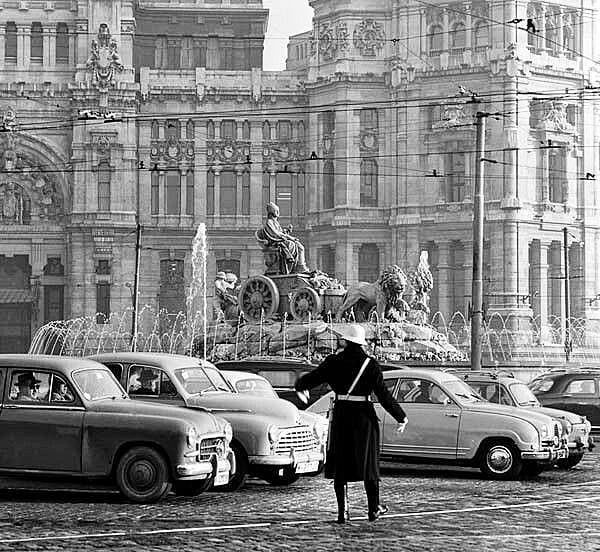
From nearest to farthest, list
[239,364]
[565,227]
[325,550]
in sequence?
[325,550] → [239,364] → [565,227]

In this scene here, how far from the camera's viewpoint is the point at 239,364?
104 feet

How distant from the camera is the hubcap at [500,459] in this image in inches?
889

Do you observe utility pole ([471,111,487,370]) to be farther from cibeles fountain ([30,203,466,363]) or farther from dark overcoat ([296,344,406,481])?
dark overcoat ([296,344,406,481])

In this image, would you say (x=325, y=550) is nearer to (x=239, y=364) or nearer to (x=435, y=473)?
(x=435, y=473)

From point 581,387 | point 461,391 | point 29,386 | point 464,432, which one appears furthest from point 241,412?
point 581,387

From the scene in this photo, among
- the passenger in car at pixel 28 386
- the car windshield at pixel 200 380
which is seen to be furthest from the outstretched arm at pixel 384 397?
the car windshield at pixel 200 380

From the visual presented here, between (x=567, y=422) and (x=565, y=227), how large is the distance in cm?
5472

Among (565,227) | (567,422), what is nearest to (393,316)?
(567,422)

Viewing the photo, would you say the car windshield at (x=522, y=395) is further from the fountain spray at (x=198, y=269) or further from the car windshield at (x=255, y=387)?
the fountain spray at (x=198, y=269)

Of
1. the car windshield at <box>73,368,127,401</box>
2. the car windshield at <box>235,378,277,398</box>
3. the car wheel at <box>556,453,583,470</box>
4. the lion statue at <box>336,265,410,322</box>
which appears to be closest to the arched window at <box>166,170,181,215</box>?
the lion statue at <box>336,265,410,322</box>

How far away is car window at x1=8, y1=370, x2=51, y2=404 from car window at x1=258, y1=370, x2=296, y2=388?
12353 mm

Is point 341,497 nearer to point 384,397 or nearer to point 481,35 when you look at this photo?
point 384,397

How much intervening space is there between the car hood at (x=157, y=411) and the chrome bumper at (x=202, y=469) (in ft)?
1.42

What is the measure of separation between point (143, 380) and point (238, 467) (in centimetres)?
204
